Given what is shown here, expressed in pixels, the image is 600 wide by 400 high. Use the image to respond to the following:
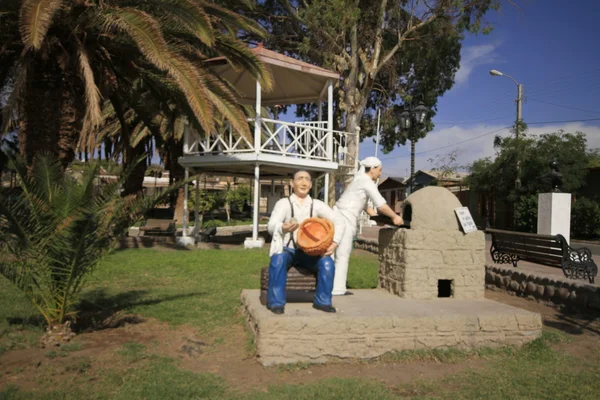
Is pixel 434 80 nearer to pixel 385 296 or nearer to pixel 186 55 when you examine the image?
pixel 186 55

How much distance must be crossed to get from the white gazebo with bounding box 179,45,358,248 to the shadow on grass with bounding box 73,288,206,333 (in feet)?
18.2

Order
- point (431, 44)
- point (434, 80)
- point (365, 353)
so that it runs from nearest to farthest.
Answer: point (365, 353), point (431, 44), point (434, 80)

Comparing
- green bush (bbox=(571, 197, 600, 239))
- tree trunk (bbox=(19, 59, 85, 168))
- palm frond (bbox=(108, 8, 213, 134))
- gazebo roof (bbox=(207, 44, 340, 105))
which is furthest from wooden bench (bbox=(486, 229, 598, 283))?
green bush (bbox=(571, 197, 600, 239))

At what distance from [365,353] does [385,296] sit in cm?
140

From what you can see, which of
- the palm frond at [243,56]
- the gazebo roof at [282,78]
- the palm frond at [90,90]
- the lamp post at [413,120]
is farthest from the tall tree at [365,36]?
the palm frond at [90,90]

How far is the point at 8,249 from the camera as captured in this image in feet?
15.1

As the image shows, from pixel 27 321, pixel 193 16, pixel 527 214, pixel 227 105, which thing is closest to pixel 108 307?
pixel 27 321

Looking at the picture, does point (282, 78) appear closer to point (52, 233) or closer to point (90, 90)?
point (90, 90)

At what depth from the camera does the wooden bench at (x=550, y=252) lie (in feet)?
24.8

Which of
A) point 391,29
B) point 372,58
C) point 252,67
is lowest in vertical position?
point 252,67

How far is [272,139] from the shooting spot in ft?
42.3

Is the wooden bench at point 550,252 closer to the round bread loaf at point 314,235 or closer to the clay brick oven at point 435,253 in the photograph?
the clay brick oven at point 435,253

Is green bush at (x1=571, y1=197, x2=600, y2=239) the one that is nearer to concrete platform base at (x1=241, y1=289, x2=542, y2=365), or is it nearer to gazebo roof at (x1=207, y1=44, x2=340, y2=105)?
gazebo roof at (x1=207, y1=44, x2=340, y2=105)

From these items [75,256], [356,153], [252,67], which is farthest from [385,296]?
[356,153]
